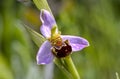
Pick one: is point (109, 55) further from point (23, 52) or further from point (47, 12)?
point (47, 12)

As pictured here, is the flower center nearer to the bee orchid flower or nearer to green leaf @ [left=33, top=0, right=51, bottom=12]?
the bee orchid flower

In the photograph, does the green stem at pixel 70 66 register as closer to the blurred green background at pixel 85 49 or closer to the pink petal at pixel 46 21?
the pink petal at pixel 46 21

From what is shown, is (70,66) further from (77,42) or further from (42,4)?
(42,4)

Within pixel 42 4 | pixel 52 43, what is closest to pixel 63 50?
pixel 52 43

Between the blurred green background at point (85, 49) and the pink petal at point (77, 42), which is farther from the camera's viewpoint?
the blurred green background at point (85, 49)

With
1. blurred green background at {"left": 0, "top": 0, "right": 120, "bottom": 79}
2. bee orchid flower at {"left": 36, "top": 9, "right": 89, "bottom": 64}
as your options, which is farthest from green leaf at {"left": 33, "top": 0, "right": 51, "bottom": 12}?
blurred green background at {"left": 0, "top": 0, "right": 120, "bottom": 79}

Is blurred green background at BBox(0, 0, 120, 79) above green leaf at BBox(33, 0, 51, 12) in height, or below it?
below

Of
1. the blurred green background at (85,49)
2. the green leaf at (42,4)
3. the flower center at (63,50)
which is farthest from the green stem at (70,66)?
the blurred green background at (85,49)
